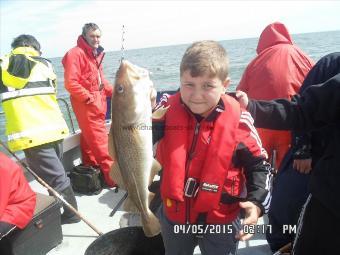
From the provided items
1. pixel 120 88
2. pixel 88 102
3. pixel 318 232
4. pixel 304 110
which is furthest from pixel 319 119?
pixel 88 102

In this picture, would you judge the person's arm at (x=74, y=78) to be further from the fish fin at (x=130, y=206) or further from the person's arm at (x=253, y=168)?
the person's arm at (x=253, y=168)

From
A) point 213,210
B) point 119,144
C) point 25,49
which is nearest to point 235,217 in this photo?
point 213,210

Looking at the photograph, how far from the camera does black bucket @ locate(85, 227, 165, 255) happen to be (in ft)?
8.27

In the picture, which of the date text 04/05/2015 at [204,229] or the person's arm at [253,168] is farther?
the date text 04/05/2015 at [204,229]

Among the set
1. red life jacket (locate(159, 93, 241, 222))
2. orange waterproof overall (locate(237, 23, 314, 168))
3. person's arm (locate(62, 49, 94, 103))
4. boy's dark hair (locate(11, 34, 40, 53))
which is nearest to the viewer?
red life jacket (locate(159, 93, 241, 222))

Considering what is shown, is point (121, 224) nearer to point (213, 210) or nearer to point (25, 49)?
point (213, 210)

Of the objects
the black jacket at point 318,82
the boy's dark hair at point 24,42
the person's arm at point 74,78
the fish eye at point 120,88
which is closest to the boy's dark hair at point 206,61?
the fish eye at point 120,88

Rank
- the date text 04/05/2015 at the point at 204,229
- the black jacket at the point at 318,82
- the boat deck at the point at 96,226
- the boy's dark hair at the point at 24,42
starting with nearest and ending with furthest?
the date text 04/05/2015 at the point at 204,229 < the black jacket at the point at 318,82 < the boat deck at the point at 96,226 < the boy's dark hair at the point at 24,42

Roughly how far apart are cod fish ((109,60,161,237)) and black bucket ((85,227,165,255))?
546mm

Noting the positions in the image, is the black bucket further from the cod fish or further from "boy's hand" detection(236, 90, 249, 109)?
"boy's hand" detection(236, 90, 249, 109)

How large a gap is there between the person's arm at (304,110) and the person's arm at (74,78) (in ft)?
11.4

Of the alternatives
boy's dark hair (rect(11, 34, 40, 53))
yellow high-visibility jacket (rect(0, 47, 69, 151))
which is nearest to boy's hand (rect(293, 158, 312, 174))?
yellow high-visibility jacket (rect(0, 47, 69, 151))

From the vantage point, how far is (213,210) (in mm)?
2219

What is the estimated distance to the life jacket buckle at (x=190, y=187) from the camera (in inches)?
86.2
